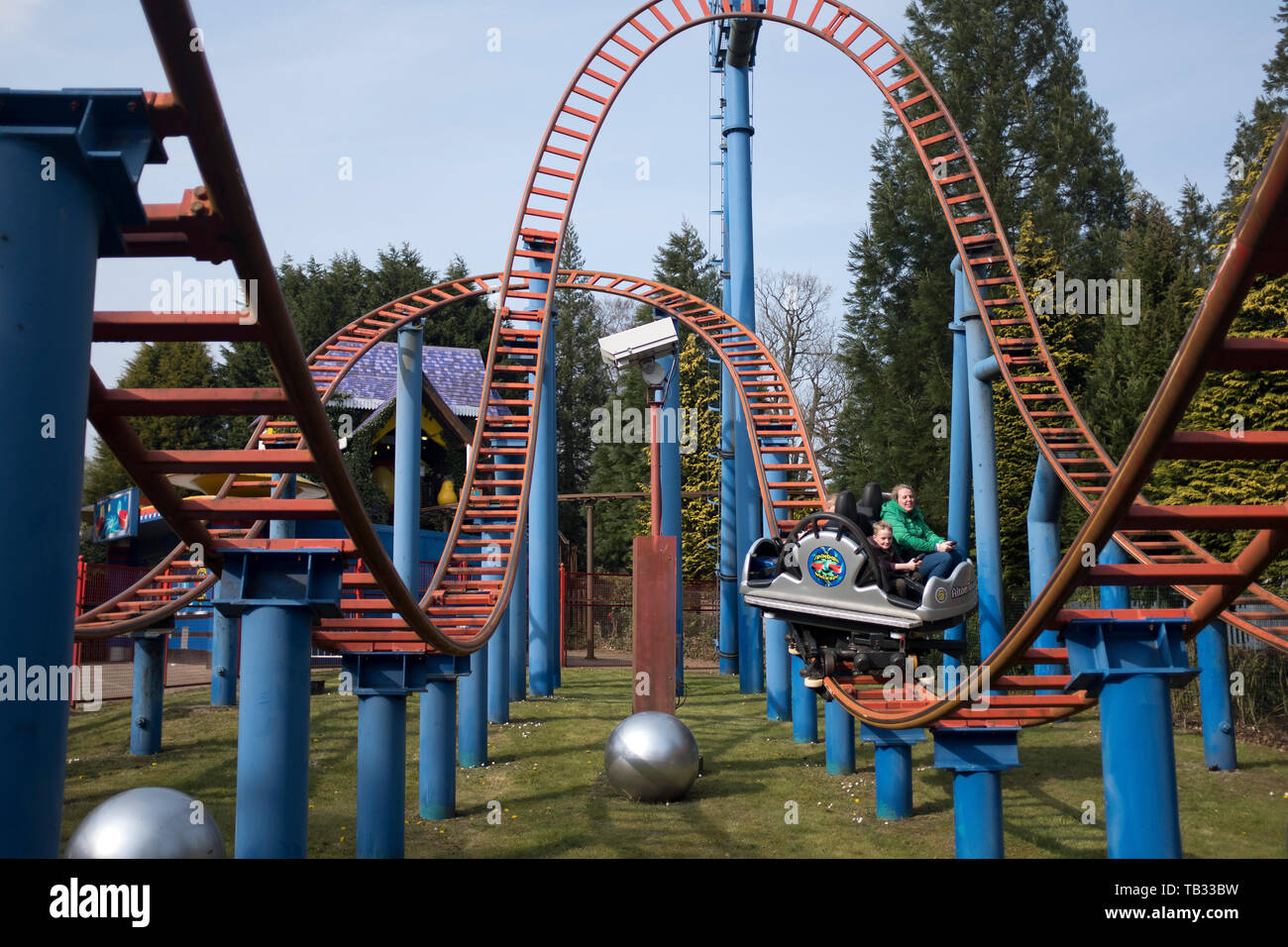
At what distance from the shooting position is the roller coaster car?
6.02m

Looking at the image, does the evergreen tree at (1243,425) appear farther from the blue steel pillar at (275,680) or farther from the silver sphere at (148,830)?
the silver sphere at (148,830)

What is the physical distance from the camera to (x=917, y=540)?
21.6 feet

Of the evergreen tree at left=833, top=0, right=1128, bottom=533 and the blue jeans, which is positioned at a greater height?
the evergreen tree at left=833, top=0, right=1128, bottom=533

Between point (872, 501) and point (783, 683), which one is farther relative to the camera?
point (783, 683)

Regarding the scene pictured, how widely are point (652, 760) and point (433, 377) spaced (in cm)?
1718

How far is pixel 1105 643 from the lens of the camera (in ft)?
15.3

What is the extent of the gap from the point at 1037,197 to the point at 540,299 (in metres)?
15.9

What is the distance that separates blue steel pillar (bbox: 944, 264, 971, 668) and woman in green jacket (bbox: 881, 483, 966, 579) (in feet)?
7.15

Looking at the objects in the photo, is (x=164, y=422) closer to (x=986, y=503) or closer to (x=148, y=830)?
(x=986, y=503)

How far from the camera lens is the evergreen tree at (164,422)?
1071 inches

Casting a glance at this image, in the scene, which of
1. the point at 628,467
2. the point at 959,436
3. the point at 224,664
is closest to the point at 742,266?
the point at 959,436

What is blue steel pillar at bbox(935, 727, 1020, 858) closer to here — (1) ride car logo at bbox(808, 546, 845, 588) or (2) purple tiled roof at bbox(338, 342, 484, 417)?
(1) ride car logo at bbox(808, 546, 845, 588)

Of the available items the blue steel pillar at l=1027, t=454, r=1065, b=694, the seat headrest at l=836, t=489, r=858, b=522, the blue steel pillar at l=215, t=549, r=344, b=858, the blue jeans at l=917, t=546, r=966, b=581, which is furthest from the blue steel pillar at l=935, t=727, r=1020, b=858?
the blue steel pillar at l=1027, t=454, r=1065, b=694
